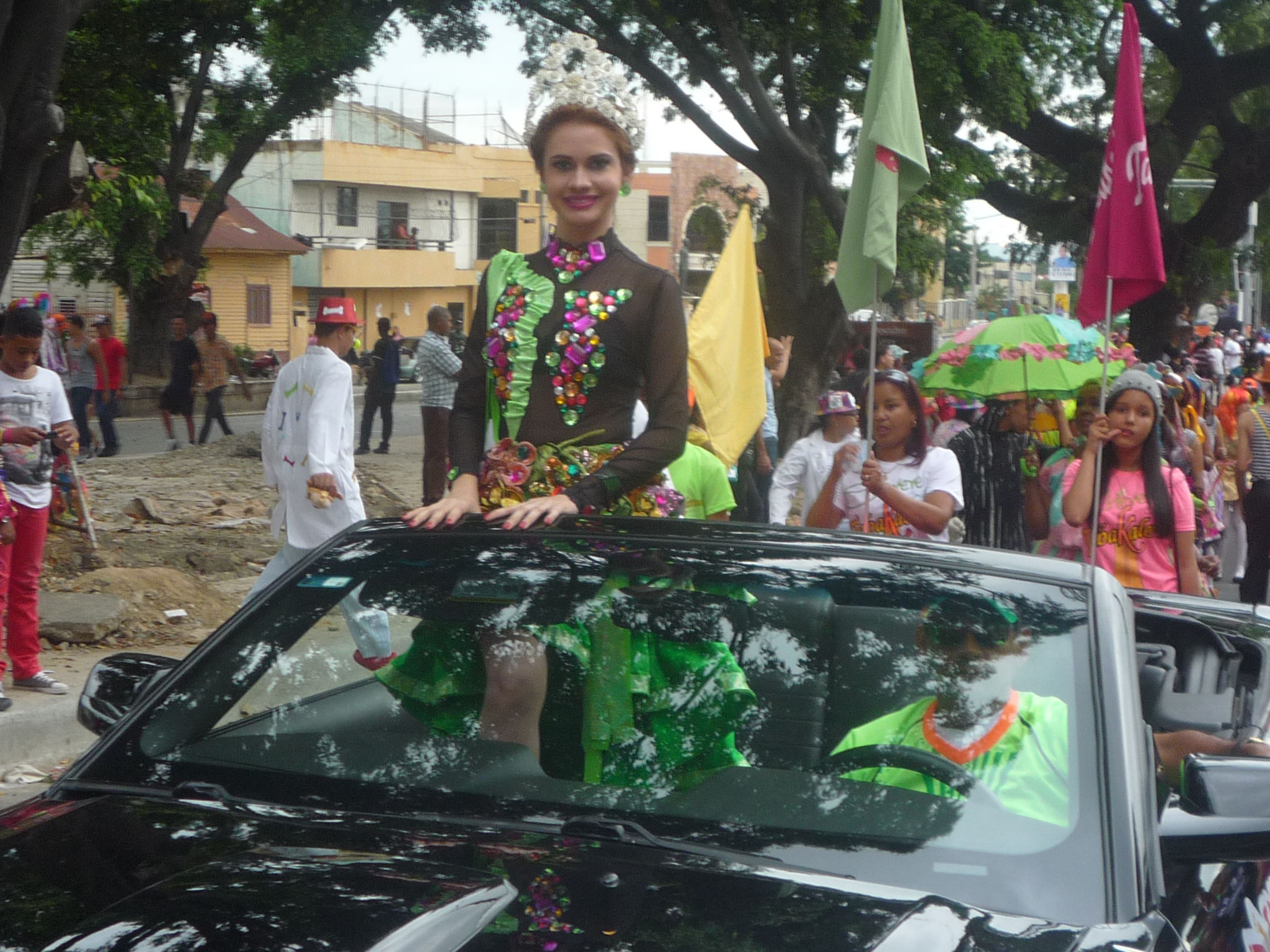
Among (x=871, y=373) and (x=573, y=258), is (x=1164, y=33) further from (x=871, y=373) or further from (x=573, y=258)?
(x=573, y=258)

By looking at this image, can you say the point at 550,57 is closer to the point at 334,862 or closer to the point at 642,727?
the point at 642,727

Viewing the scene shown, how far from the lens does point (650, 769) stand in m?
2.49

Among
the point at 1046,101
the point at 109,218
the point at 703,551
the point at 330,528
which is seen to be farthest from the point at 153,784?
the point at 1046,101

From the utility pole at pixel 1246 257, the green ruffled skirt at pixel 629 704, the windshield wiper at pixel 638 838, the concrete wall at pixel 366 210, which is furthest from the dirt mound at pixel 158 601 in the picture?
the concrete wall at pixel 366 210

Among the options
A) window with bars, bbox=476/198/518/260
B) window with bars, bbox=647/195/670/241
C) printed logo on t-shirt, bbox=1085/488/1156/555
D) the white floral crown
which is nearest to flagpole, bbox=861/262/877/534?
printed logo on t-shirt, bbox=1085/488/1156/555

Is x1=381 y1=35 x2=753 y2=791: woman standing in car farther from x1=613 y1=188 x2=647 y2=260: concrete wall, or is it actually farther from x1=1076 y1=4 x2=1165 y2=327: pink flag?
x1=613 y1=188 x2=647 y2=260: concrete wall

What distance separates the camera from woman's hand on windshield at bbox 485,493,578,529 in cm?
295

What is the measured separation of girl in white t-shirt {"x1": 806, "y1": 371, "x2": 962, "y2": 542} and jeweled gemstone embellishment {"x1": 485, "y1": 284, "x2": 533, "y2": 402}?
2599 mm

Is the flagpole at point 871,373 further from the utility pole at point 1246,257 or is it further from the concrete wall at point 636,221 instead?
the concrete wall at point 636,221

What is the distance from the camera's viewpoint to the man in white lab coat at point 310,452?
280 inches

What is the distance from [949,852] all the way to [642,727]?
22.9 inches

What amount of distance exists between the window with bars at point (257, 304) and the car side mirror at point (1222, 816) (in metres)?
49.0

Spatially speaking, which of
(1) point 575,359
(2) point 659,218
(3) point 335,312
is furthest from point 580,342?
(2) point 659,218

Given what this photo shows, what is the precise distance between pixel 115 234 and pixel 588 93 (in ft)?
72.4
